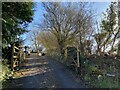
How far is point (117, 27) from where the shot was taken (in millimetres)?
21344

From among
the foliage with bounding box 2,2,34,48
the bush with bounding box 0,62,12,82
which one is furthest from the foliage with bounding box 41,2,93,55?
the bush with bounding box 0,62,12,82

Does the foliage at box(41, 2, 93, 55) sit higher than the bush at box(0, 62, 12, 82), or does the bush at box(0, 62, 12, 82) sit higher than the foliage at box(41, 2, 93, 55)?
the foliage at box(41, 2, 93, 55)

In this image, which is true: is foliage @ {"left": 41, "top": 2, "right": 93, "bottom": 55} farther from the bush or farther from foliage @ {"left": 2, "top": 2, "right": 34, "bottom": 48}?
the bush

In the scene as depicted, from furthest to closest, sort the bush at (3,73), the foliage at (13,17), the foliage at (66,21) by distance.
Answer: the foliage at (66,21) < the foliage at (13,17) < the bush at (3,73)

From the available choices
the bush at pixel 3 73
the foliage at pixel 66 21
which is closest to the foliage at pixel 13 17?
the bush at pixel 3 73

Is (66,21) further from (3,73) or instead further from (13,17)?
(3,73)

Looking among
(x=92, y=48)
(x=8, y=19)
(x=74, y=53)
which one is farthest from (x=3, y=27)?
(x=92, y=48)

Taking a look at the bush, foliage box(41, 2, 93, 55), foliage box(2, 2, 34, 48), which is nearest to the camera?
the bush

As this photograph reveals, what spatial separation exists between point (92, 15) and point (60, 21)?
3525mm

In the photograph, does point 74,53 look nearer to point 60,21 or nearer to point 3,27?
point 3,27

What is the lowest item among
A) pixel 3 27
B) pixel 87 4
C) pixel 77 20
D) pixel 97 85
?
pixel 97 85

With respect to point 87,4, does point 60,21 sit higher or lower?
lower

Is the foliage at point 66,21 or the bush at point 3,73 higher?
the foliage at point 66,21

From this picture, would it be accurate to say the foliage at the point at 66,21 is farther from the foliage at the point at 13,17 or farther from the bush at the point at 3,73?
the bush at the point at 3,73
